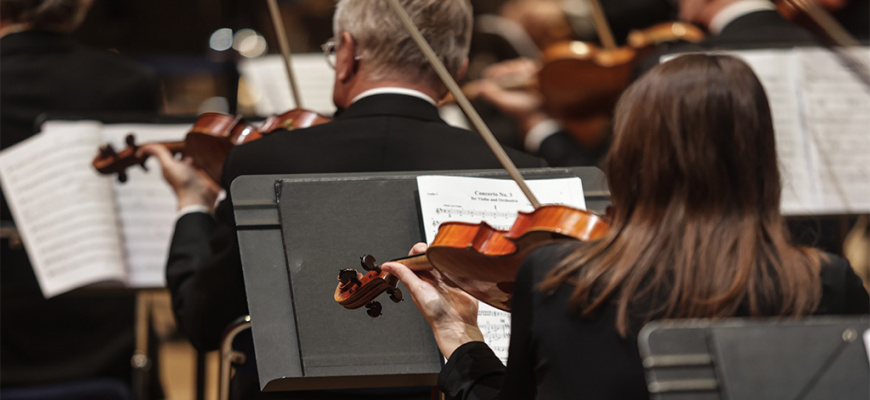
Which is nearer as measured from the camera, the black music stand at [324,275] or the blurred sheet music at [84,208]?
the black music stand at [324,275]

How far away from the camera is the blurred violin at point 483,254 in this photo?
1.48 metres

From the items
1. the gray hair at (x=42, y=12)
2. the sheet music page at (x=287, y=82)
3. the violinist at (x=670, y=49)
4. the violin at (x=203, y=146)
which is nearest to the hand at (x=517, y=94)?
the violinist at (x=670, y=49)

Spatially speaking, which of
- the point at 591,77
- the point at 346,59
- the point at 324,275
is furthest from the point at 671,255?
the point at 591,77

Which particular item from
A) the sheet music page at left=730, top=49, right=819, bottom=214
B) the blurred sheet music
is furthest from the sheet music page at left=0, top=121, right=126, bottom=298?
the sheet music page at left=730, top=49, right=819, bottom=214

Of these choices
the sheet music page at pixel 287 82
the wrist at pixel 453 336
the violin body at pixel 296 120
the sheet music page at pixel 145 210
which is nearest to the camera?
the wrist at pixel 453 336

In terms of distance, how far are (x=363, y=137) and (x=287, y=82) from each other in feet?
5.03

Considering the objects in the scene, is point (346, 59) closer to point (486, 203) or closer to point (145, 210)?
point (486, 203)

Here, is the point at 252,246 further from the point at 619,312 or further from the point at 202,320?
the point at 619,312

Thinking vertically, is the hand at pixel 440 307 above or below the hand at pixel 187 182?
above

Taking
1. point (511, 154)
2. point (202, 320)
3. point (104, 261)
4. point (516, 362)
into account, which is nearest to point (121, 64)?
point (104, 261)

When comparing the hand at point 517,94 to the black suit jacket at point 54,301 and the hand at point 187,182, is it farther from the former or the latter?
the hand at point 187,182

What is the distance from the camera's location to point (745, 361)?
3.92 ft

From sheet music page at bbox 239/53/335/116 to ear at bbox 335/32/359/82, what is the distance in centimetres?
123

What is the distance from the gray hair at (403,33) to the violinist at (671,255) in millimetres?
762
